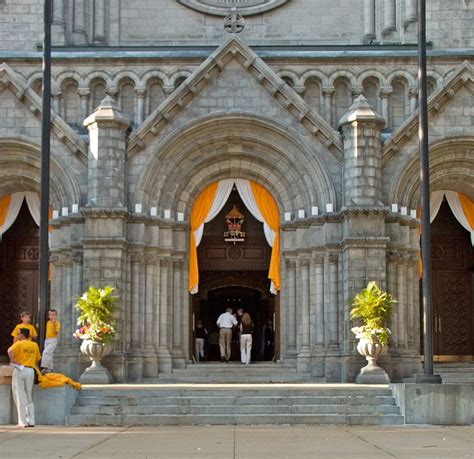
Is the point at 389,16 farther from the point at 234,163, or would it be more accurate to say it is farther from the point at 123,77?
the point at 123,77

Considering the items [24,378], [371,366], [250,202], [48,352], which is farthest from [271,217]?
[24,378]

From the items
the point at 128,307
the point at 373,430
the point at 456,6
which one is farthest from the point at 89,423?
the point at 456,6

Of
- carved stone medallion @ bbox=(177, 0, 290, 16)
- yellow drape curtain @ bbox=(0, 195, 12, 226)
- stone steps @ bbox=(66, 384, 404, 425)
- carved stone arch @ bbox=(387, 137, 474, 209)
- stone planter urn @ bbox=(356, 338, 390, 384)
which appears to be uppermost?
carved stone medallion @ bbox=(177, 0, 290, 16)

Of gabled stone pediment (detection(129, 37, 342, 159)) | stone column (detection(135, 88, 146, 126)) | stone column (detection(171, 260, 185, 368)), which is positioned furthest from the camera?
stone column (detection(135, 88, 146, 126))

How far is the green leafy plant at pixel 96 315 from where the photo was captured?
25219 mm

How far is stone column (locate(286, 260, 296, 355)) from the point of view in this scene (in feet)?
91.4

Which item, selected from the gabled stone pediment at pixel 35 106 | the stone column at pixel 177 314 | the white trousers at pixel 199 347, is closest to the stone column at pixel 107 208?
the gabled stone pediment at pixel 35 106

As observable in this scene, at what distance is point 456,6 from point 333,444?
19775 mm

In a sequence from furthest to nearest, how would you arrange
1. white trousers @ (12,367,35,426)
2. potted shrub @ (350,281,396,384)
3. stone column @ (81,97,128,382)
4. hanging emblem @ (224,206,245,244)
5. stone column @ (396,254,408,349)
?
1. hanging emblem @ (224,206,245,244)
2. stone column @ (396,254,408,349)
3. stone column @ (81,97,128,382)
4. potted shrub @ (350,281,396,384)
5. white trousers @ (12,367,35,426)

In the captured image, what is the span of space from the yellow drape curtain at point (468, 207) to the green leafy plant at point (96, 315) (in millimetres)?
10708

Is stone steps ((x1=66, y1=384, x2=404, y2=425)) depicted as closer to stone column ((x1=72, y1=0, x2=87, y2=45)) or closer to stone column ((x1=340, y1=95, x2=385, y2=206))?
stone column ((x1=340, y1=95, x2=385, y2=206))

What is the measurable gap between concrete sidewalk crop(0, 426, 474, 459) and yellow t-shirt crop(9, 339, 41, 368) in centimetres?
123

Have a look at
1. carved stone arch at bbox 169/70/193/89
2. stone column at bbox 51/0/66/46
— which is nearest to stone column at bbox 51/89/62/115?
stone column at bbox 51/0/66/46

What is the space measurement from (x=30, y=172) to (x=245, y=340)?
24.7ft
